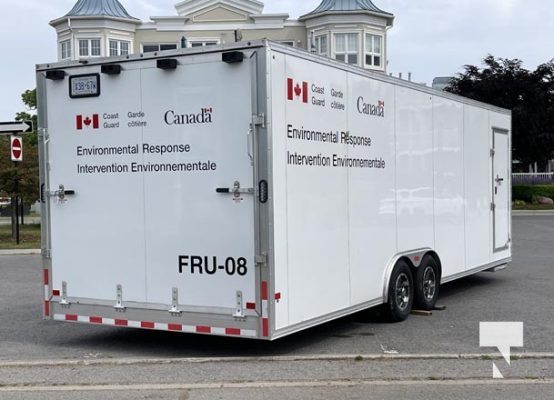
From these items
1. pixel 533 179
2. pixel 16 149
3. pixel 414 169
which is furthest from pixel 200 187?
pixel 533 179

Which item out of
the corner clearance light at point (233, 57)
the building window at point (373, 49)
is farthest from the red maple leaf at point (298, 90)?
the building window at point (373, 49)

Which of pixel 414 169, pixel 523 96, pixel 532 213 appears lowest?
pixel 532 213

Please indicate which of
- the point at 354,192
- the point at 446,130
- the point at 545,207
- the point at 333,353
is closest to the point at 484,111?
the point at 446,130

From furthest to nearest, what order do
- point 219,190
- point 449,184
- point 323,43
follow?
point 323,43 < point 449,184 < point 219,190

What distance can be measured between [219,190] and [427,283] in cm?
400

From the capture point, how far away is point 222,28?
44.5 m

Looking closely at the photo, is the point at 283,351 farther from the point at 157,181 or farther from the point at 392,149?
the point at 392,149

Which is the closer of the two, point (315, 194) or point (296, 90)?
point (296, 90)

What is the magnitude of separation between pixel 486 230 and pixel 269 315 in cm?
637

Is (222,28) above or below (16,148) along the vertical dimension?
above

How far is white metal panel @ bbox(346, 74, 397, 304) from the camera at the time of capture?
8.48m

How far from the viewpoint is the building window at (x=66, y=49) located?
44156 mm

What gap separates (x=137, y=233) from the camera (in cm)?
788

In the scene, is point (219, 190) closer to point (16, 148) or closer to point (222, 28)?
point (16, 148)
